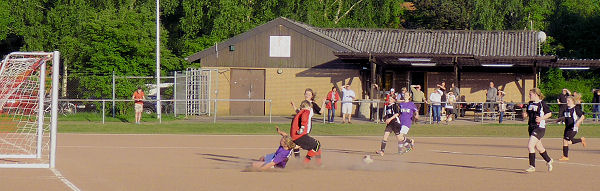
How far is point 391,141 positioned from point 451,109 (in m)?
8.14

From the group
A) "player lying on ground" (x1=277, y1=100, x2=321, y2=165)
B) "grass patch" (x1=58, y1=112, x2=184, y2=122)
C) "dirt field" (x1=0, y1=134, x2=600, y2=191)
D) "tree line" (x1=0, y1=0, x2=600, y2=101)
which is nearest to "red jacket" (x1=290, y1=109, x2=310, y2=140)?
"player lying on ground" (x1=277, y1=100, x2=321, y2=165)

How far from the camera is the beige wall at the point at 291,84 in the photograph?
127ft

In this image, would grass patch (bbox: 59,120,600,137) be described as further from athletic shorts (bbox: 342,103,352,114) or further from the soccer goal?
the soccer goal

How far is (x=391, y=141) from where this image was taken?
2617 centimetres

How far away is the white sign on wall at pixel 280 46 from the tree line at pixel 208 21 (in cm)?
597

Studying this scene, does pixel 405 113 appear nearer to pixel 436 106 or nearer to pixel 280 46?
pixel 436 106

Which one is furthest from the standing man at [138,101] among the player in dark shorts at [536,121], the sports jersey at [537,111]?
the player in dark shorts at [536,121]

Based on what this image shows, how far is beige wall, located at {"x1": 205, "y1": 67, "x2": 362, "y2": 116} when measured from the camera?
38.6m

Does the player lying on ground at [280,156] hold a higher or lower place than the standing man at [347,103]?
lower

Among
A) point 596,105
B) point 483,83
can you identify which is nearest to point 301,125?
point 596,105

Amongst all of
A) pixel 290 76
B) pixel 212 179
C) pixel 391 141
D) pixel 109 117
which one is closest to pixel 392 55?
pixel 290 76

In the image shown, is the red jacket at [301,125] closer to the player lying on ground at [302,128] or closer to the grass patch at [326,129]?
the player lying on ground at [302,128]

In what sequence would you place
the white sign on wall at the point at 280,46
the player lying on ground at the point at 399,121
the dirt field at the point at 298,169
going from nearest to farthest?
the dirt field at the point at 298,169, the player lying on ground at the point at 399,121, the white sign on wall at the point at 280,46

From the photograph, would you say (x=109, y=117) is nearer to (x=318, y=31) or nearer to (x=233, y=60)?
(x=233, y=60)
